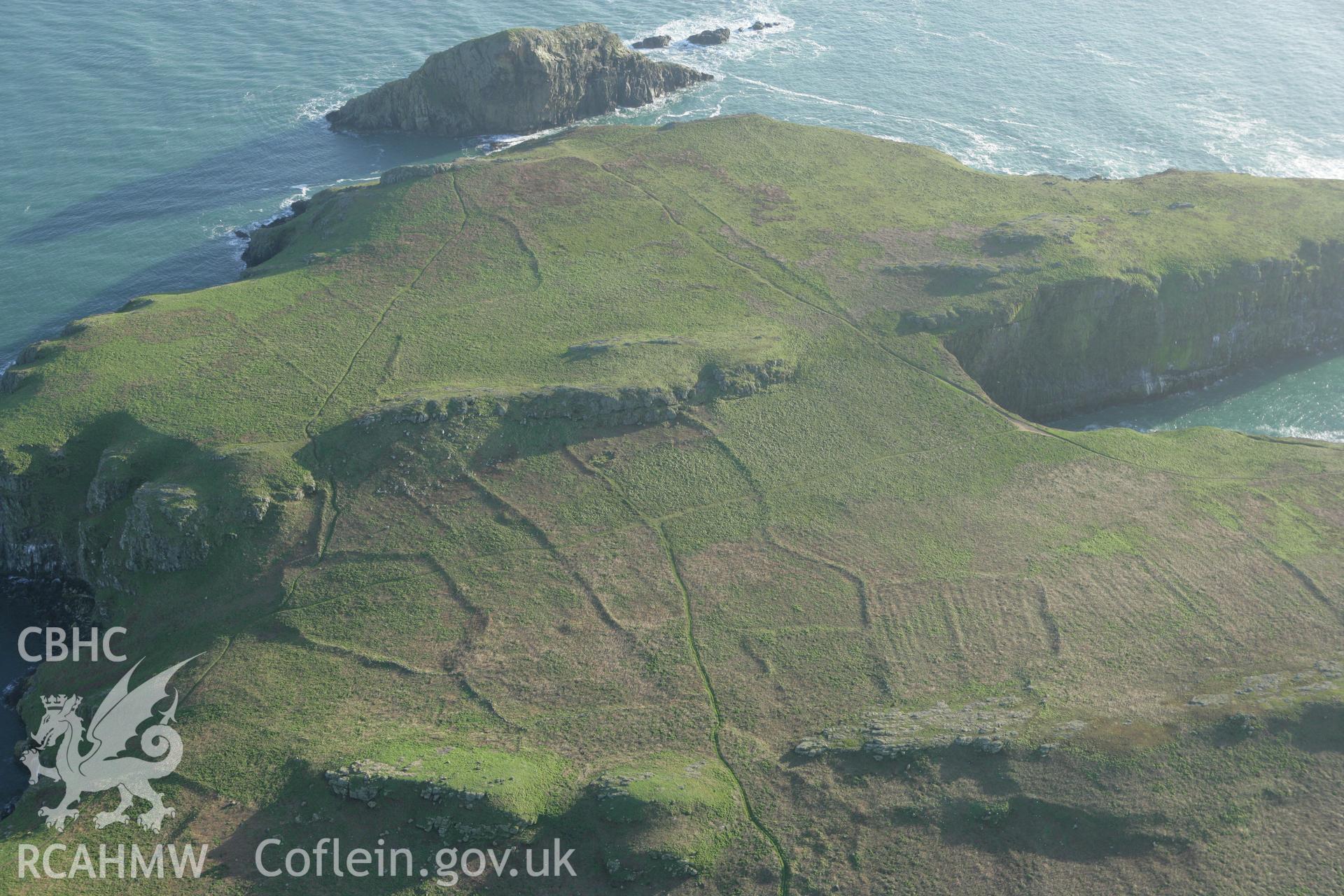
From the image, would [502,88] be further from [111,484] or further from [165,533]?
[165,533]

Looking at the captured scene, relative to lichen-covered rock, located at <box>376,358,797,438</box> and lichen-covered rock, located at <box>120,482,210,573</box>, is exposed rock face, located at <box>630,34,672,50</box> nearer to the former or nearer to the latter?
lichen-covered rock, located at <box>376,358,797,438</box>

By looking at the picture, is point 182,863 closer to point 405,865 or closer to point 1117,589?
point 405,865

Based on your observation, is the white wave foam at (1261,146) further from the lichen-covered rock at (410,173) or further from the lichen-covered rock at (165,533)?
the lichen-covered rock at (165,533)

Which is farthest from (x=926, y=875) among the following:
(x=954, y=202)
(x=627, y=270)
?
(x=954, y=202)

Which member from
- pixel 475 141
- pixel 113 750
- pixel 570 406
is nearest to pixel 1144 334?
pixel 570 406

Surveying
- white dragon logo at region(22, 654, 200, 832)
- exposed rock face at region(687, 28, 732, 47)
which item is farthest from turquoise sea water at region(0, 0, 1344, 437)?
white dragon logo at region(22, 654, 200, 832)

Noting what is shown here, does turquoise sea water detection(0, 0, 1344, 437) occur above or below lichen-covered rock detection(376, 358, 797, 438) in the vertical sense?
above

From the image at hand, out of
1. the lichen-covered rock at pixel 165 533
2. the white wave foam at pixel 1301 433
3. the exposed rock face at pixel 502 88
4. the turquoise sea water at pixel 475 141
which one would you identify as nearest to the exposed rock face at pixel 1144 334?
the turquoise sea water at pixel 475 141
